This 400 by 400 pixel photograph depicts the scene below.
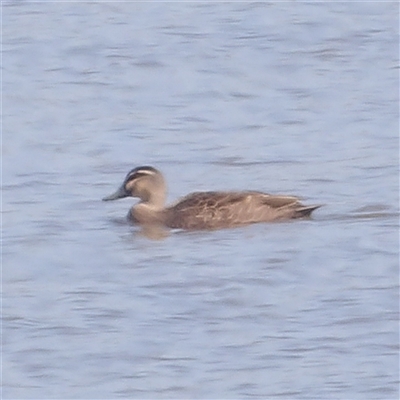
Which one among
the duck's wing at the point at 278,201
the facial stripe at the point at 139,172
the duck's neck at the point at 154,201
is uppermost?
the facial stripe at the point at 139,172

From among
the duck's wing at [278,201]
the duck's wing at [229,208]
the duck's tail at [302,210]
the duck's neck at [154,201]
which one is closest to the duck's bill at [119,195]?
the duck's neck at [154,201]

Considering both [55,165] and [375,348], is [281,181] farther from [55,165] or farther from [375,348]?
[375,348]

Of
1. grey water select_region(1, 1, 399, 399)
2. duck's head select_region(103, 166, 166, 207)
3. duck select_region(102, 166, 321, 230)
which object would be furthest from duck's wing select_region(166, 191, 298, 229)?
duck's head select_region(103, 166, 166, 207)

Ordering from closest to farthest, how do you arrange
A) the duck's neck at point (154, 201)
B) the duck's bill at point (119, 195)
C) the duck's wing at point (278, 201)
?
1. the duck's wing at point (278, 201)
2. the duck's bill at point (119, 195)
3. the duck's neck at point (154, 201)

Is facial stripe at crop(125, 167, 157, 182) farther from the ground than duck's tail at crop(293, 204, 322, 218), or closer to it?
farther from the ground

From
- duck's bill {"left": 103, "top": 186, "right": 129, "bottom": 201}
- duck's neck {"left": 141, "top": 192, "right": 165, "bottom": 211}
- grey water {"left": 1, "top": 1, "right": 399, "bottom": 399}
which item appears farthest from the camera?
duck's neck {"left": 141, "top": 192, "right": 165, "bottom": 211}

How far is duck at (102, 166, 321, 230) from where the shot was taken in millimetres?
12117

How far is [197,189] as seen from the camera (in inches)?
515

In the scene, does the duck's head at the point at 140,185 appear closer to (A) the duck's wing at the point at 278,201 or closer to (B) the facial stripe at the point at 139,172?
(B) the facial stripe at the point at 139,172

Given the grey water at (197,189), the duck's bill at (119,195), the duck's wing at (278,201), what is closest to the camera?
the grey water at (197,189)

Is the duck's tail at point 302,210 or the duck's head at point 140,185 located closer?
the duck's tail at point 302,210

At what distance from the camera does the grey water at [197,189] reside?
9055mm

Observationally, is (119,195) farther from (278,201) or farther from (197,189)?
(278,201)

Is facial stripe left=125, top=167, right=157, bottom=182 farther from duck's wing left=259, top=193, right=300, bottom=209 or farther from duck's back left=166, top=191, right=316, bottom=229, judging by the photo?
duck's wing left=259, top=193, right=300, bottom=209
